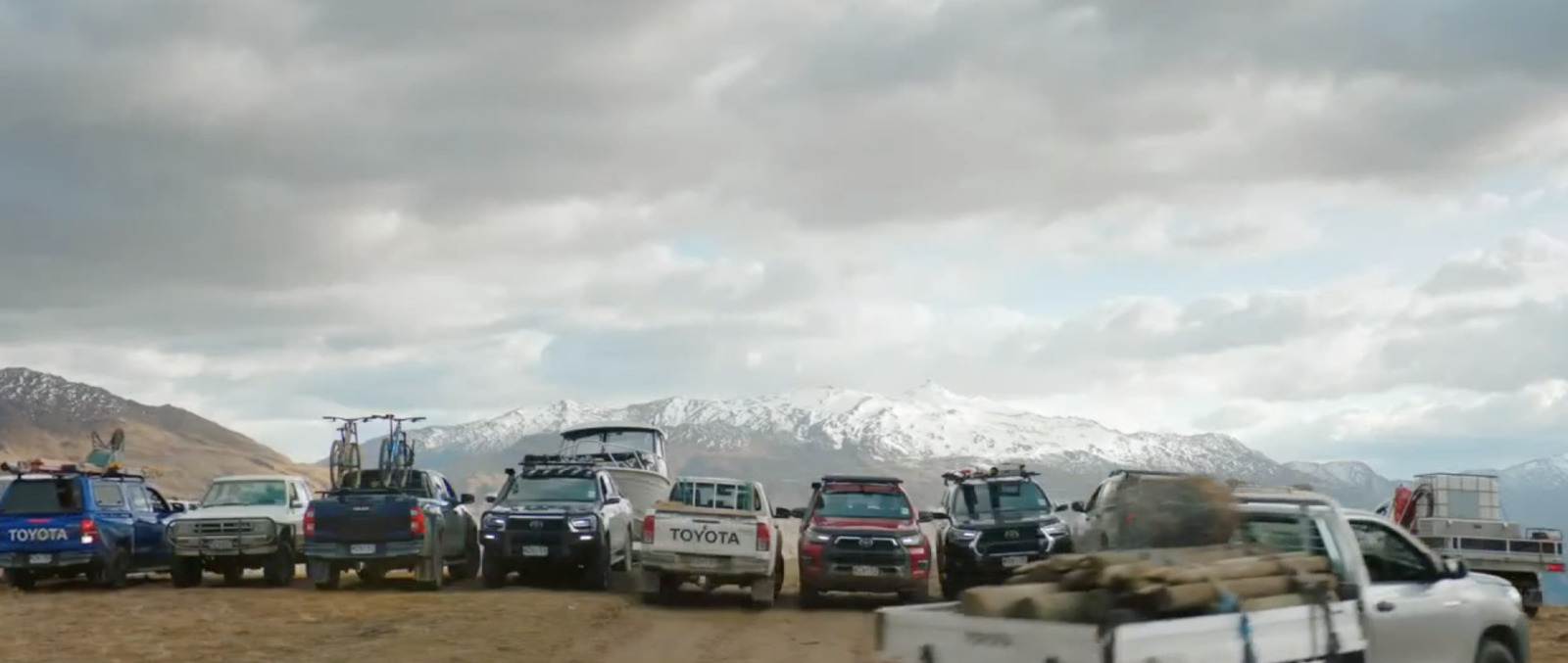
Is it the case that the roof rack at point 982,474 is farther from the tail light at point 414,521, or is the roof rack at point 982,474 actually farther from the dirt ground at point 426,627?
the tail light at point 414,521

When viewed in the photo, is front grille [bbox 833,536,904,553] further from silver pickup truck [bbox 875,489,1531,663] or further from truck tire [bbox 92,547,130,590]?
truck tire [bbox 92,547,130,590]

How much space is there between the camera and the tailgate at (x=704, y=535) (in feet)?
63.9

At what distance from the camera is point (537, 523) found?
21.7 m

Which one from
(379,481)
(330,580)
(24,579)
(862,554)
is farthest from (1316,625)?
(24,579)

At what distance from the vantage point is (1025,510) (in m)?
21.5

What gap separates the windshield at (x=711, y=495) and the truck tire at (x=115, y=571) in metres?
8.33

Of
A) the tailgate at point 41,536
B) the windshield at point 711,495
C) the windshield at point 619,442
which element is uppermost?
the windshield at point 619,442

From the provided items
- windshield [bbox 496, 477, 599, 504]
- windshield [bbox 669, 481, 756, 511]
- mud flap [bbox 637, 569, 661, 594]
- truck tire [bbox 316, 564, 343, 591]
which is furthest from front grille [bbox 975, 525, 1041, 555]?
truck tire [bbox 316, 564, 343, 591]

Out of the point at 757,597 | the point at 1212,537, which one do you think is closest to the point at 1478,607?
the point at 1212,537

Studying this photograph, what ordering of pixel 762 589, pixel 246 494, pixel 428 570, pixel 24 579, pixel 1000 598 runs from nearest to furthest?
pixel 1000 598 → pixel 762 589 → pixel 428 570 → pixel 24 579 → pixel 246 494

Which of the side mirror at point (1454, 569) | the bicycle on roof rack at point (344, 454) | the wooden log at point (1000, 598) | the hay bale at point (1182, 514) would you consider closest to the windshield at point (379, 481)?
the bicycle on roof rack at point (344, 454)

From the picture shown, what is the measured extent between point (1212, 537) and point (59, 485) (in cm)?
1855

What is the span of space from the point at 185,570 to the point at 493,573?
463cm

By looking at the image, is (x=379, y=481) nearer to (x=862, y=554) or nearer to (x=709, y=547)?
(x=709, y=547)
